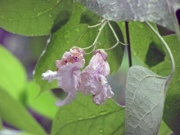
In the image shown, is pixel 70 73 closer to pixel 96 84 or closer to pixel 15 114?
pixel 96 84

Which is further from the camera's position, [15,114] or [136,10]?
[15,114]

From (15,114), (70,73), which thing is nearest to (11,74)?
(15,114)

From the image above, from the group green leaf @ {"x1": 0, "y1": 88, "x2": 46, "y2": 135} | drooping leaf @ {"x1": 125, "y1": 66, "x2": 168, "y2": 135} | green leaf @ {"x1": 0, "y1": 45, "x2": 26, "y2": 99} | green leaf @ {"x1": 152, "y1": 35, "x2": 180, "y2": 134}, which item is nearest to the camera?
drooping leaf @ {"x1": 125, "y1": 66, "x2": 168, "y2": 135}

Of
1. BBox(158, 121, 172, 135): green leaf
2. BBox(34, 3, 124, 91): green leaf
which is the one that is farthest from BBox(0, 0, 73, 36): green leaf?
BBox(158, 121, 172, 135): green leaf

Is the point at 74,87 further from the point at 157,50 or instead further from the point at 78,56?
the point at 157,50

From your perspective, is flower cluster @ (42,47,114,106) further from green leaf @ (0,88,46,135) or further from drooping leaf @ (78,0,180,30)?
green leaf @ (0,88,46,135)

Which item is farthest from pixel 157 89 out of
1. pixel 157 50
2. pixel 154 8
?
pixel 157 50
